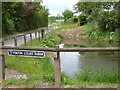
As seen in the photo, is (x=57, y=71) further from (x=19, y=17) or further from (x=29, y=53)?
(x=19, y=17)

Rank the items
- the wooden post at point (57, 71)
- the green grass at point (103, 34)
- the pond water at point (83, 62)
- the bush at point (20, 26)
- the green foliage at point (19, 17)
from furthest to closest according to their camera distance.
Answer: the bush at point (20, 26)
the green grass at point (103, 34)
the green foliage at point (19, 17)
the pond water at point (83, 62)
the wooden post at point (57, 71)

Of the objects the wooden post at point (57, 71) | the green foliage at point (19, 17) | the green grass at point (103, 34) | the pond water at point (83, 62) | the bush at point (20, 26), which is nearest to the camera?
the wooden post at point (57, 71)

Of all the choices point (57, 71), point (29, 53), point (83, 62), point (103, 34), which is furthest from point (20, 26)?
point (57, 71)

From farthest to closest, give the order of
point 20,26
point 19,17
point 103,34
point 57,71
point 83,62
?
point 20,26, point 19,17, point 103,34, point 83,62, point 57,71

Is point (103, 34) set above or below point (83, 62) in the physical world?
above

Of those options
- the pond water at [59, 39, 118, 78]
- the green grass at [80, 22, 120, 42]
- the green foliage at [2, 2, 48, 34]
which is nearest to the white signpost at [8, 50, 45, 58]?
the pond water at [59, 39, 118, 78]

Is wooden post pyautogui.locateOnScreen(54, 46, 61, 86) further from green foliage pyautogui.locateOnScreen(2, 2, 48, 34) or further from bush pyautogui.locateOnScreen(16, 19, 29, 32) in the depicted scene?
bush pyautogui.locateOnScreen(16, 19, 29, 32)

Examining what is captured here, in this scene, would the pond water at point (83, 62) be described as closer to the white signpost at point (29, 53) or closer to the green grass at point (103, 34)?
the white signpost at point (29, 53)

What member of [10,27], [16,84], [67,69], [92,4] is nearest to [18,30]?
[10,27]

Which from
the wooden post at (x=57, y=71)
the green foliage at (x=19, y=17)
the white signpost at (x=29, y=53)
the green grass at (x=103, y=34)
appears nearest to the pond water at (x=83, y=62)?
the wooden post at (x=57, y=71)

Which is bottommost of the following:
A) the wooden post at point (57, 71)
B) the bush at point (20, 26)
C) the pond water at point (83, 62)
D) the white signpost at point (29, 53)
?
the pond water at point (83, 62)

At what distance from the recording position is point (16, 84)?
135 inches

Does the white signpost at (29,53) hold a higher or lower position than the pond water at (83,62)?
higher

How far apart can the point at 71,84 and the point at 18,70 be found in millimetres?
1944
